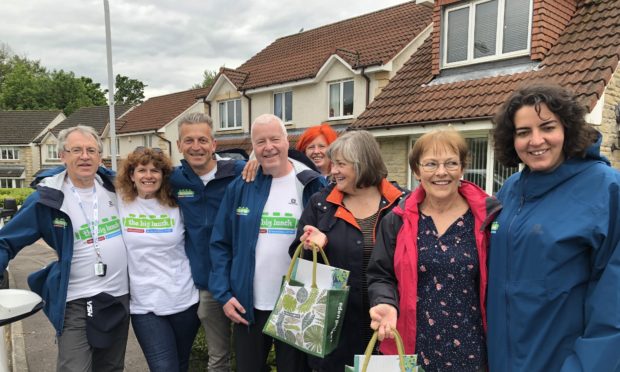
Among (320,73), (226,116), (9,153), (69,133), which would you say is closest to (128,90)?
(9,153)

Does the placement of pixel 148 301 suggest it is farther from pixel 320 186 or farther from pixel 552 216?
pixel 552 216

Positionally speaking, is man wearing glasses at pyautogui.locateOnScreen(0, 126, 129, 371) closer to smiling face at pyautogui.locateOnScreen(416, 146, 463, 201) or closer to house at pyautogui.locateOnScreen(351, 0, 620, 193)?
smiling face at pyautogui.locateOnScreen(416, 146, 463, 201)

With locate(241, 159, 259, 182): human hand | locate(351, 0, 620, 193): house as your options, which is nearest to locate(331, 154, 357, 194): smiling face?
locate(241, 159, 259, 182): human hand

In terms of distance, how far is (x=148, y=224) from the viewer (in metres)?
2.90

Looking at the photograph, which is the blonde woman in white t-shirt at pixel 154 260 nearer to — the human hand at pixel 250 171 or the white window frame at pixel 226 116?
the human hand at pixel 250 171

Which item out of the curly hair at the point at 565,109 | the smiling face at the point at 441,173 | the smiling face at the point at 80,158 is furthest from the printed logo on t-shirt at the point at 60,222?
the curly hair at the point at 565,109

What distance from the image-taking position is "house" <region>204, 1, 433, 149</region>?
1393cm

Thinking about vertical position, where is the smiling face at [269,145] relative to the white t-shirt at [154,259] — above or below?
above

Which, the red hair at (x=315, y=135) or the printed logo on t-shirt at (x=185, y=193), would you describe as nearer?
the printed logo on t-shirt at (x=185, y=193)

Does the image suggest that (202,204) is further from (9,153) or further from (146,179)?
(9,153)

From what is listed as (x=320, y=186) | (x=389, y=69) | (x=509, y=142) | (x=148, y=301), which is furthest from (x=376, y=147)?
(x=389, y=69)

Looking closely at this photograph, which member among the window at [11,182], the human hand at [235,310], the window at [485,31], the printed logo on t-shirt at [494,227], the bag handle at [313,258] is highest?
the window at [485,31]

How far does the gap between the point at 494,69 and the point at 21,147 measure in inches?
1975

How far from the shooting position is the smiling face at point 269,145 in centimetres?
278
